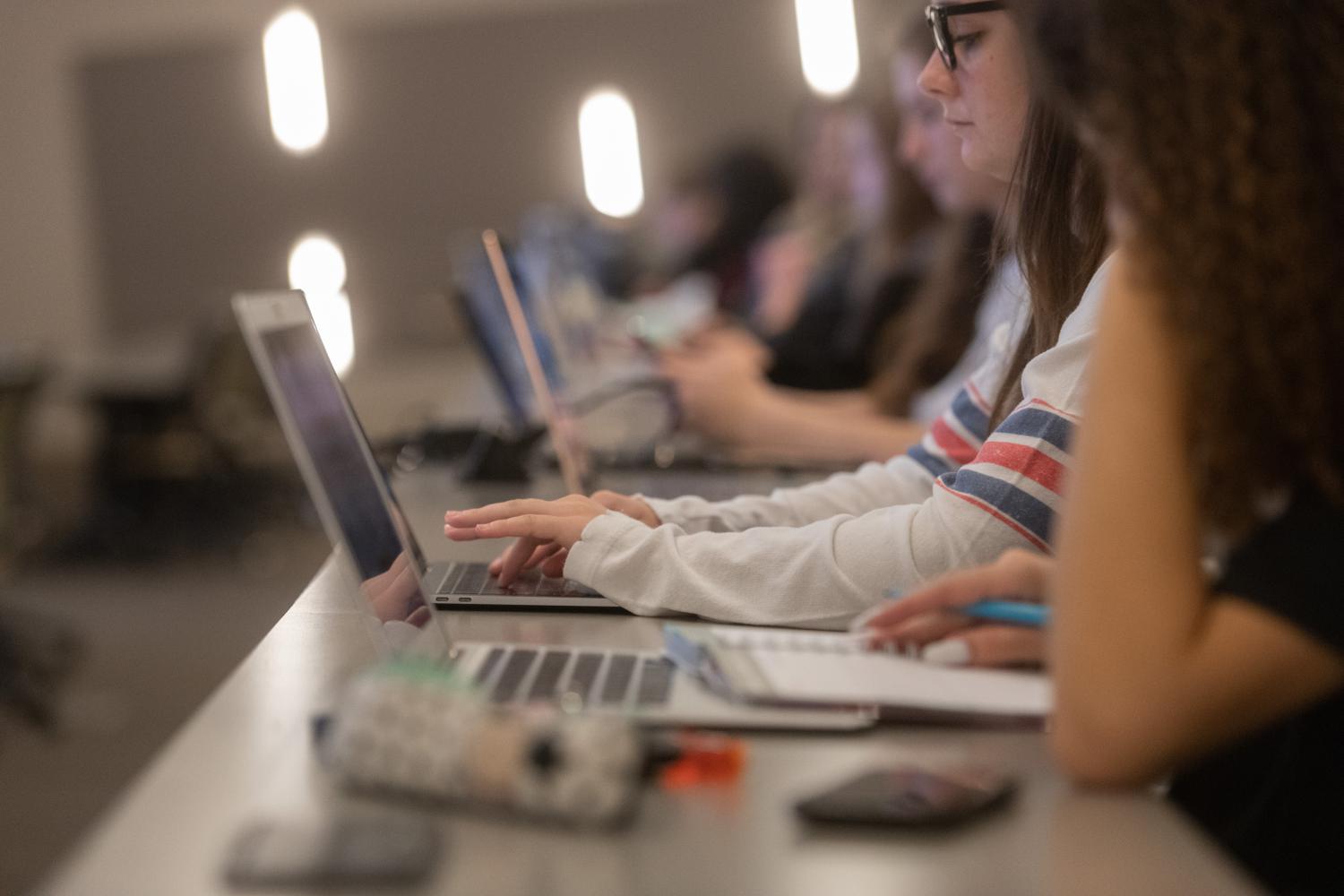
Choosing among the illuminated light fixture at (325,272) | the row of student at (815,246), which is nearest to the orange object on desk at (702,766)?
the row of student at (815,246)

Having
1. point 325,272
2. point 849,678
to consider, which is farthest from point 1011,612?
point 325,272

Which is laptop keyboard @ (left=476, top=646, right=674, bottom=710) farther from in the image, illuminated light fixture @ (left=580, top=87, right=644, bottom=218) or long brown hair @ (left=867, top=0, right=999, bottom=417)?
illuminated light fixture @ (left=580, top=87, right=644, bottom=218)

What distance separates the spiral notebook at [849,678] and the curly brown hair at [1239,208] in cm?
21

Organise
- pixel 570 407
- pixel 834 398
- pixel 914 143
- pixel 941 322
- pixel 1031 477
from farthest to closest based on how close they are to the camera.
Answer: pixel 834 398
pixel 941 322
pixel 570 407
pixel 914 143
pixel 1031 477

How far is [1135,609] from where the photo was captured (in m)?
0.84

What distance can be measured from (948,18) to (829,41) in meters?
4.71

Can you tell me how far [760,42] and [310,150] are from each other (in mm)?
2107

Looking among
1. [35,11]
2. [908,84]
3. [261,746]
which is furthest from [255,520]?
[261,746]

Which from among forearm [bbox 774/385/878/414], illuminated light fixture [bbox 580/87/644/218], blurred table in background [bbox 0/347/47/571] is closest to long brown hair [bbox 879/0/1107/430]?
forearm [bbox 774/385/878/414]

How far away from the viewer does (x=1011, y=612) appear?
A: 1039mm

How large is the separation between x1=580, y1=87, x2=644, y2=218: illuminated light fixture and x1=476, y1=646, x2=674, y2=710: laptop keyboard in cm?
559

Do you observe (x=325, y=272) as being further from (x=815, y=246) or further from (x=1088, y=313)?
(x=1088, y=313)

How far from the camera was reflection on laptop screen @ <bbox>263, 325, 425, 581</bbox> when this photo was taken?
1.01 meters

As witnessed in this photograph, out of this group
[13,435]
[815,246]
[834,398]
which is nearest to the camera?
[834,398]
